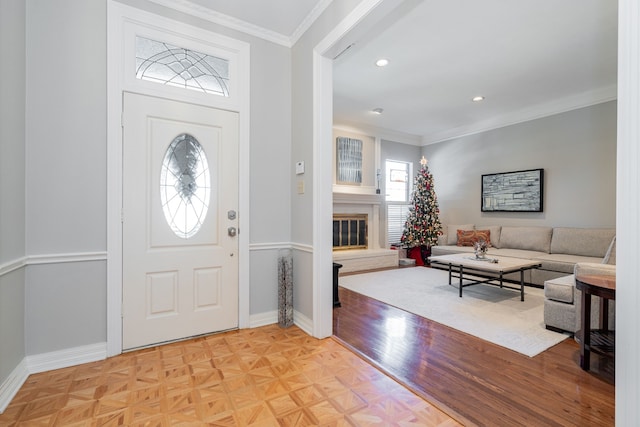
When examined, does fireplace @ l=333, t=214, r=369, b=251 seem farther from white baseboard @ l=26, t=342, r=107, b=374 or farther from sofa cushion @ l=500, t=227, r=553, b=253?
white baseboard @ l=26, t=342, r=107, b=374

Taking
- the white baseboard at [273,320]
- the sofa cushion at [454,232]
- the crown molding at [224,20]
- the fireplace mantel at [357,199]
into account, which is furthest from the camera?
the sofa cushion at [454,232]

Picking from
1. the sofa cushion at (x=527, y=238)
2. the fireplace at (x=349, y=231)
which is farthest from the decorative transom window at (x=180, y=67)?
the sofa cushion at (x=527, y=238)

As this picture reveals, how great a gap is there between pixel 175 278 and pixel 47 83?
1736mm

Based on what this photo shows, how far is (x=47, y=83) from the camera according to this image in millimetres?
2182

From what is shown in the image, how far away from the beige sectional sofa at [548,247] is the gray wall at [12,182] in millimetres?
5355

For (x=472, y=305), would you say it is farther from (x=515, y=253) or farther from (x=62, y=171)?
(x=62, y=171)

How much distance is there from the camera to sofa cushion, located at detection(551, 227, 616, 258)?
4.43 metres

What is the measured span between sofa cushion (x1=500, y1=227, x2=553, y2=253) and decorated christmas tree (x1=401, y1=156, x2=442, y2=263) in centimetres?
128

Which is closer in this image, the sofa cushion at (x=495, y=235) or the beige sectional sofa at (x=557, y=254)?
the beige sectional sofa at (x=557, y=254)

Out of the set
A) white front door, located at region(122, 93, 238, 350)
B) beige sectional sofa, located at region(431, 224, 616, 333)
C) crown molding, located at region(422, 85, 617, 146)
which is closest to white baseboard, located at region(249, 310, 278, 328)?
white front door, located at region(122, 93, 238, 350)

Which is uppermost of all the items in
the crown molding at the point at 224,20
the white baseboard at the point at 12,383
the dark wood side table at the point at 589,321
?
the crown molding at the point at 224,20

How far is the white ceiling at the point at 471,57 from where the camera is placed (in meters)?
2.82

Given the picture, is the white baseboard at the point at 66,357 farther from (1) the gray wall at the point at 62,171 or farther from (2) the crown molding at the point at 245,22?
(2) the crown molding at the point at 245,22

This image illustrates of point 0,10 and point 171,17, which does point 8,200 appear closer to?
point 0,10
